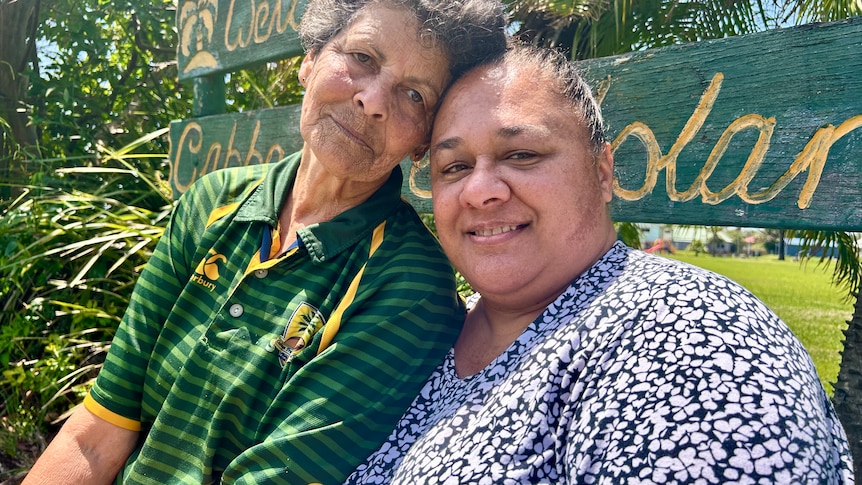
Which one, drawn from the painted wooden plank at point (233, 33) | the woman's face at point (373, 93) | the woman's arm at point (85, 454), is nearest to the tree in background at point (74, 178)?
the painted wooden plank at point (233, 33)

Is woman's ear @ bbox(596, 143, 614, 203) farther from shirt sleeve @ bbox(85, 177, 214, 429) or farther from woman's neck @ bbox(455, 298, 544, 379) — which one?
shirt sleeve @ bbox(85, 177, 214, 429)

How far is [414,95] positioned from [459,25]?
21 centimetres

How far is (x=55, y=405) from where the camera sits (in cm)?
366

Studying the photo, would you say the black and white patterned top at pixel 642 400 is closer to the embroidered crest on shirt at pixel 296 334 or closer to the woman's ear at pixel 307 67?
the embroidered crest on shirt at pixel 296 334

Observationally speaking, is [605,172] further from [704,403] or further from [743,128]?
[704,403]

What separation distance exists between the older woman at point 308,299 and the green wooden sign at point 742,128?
49 centimetres

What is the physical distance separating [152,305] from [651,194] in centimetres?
141

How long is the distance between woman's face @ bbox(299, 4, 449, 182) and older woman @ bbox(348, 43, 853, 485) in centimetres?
9

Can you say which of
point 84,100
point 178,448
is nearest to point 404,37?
point 178,448

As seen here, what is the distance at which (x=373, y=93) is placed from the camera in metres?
1.72

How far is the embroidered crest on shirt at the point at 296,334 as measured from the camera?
1610 millimetres

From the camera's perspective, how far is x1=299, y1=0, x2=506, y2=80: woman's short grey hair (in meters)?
1.71

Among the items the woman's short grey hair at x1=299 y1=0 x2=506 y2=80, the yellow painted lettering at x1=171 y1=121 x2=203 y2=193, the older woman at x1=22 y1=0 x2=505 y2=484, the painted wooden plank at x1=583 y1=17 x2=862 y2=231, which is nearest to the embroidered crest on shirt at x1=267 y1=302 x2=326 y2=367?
the older woman at x1=22 y1=0 x2=505 y2=484

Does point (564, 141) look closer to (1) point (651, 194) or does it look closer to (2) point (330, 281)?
(1) point (651, 194)
